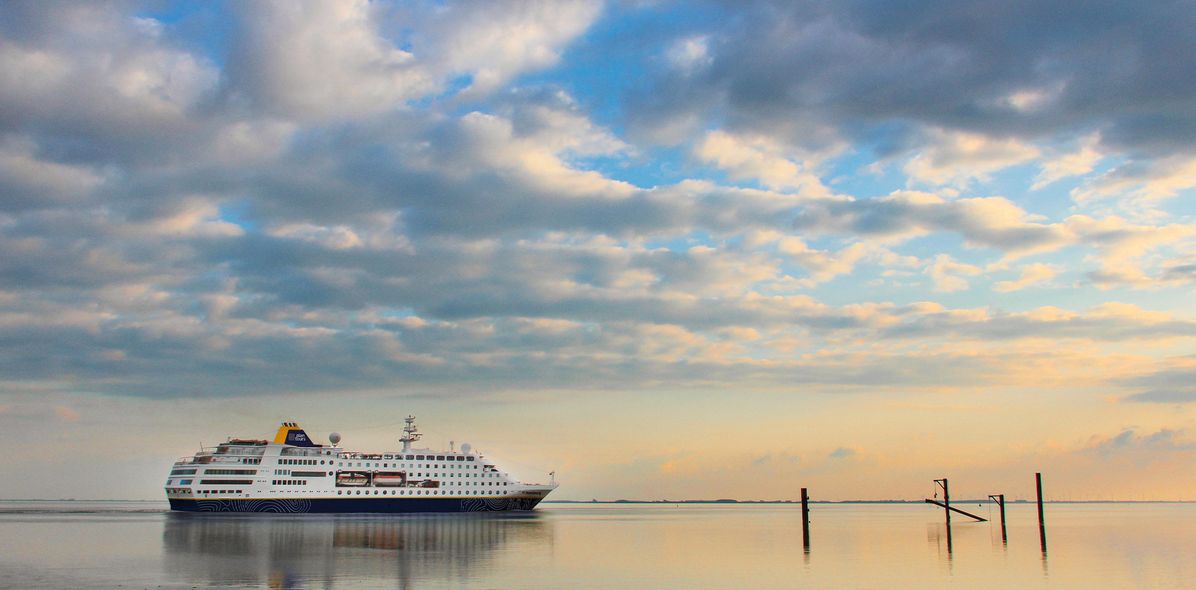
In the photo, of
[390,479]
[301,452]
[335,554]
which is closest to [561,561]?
[335,554]

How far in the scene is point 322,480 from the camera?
11131 cm

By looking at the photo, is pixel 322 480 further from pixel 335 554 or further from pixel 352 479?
pixel 335 554

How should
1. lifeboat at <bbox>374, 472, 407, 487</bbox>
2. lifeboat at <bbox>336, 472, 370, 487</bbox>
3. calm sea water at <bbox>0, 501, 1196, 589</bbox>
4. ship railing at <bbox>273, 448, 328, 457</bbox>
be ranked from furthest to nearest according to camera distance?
lifeboat at <bbox>374, 472, 407, 487</bbox> < lifeboat at <bbox>336, 472, 370, 487</bbox> < ship railing at <bbox>273, 448, 328, 457</bbox> < calm sea water at <bbox>0, 501, 1196, 589</bbox>

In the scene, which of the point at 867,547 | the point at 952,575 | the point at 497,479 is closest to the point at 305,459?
the point at 497,479

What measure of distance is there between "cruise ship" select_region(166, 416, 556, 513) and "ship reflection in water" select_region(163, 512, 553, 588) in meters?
34.1

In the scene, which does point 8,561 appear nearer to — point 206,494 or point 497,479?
point 206,494

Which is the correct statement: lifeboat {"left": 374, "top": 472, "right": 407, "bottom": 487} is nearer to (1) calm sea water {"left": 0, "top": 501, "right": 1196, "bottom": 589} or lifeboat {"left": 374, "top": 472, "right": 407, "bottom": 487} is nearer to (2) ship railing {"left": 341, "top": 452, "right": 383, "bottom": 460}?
(2) ship railing {"left": 341, "top": 452, "right": 383, "bottom": 460}

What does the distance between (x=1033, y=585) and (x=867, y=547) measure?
931 inches

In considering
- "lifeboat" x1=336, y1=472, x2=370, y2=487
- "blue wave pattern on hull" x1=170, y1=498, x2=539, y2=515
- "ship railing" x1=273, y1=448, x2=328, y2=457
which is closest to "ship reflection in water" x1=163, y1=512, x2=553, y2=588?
"blue wave pattern on hull" x1=170, y1=498, x2=539, y2=515

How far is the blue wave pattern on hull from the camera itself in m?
108

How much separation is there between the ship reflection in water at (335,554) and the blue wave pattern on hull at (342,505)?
111 feet

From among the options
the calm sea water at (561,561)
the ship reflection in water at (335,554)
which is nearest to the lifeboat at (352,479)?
the ship reflection in water at (335,554)

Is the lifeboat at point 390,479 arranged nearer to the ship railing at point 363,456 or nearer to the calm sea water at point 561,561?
the ship railing at point 363,456

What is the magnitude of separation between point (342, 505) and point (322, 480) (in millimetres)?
4148
